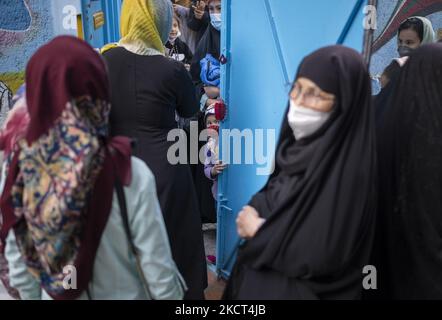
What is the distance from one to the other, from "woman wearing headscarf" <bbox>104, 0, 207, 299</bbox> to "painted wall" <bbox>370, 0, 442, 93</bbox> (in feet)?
5.39

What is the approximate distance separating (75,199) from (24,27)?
6.44ft

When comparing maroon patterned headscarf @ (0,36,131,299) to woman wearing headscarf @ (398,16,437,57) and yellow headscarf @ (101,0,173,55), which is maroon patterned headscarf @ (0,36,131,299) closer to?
yellow headscarf @ (101,0,173,55)

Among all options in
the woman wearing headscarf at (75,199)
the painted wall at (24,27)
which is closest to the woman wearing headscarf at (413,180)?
the woman wearing headscarf at (75,199)

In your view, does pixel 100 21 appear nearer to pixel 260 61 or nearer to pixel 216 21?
pixel 216 21

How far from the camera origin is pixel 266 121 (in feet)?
7.86

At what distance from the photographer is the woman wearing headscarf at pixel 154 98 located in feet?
6.48

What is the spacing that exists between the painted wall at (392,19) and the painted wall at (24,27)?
2.14 m

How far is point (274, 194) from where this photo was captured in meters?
1.42

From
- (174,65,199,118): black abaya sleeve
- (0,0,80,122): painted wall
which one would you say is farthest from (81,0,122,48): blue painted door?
(174,65,199,118): black abaya sleeve

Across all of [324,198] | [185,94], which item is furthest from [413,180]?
[185,94]

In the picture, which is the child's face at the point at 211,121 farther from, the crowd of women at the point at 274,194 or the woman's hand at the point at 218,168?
the crowd of women at the point at 274,194

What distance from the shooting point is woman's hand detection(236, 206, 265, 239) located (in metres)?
1.37

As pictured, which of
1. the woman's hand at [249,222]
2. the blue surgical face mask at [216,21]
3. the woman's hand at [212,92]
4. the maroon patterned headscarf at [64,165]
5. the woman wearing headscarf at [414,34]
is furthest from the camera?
the blue surgical face mask at [216,21]
